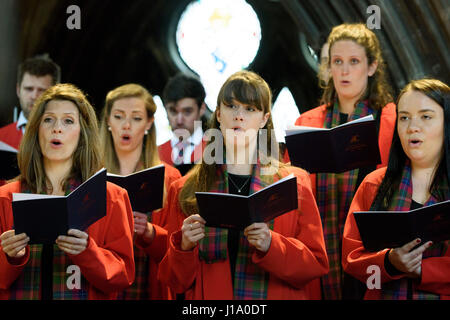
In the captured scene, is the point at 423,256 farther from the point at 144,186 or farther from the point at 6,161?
the point at 6,161

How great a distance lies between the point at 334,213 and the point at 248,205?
4.26 ft

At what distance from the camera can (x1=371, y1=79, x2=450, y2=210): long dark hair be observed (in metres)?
4.11

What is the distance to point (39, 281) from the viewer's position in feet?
13.1

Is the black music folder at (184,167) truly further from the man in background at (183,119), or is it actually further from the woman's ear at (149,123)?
the man in background at (183,119)

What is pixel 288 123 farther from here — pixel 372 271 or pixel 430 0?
pixel 430 0

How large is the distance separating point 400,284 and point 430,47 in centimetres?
238

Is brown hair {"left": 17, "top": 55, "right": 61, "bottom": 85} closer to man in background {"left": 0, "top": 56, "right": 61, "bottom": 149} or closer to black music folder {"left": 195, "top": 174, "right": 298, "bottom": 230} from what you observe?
man in background {"left": 0, "top": 56, "right": 61, "bottom": 149}

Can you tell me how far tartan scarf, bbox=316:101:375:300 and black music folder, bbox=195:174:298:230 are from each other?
1.02 metres

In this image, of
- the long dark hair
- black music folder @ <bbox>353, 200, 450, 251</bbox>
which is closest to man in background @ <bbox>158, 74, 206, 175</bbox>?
the long dark hair

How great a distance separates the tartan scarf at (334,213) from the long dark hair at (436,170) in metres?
0.69

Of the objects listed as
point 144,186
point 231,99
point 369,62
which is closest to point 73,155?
point 144,186

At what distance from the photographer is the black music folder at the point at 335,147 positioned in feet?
14.7

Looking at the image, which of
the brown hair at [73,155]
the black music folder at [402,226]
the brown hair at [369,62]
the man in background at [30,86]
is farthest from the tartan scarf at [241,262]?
the man in background at [30,86]
